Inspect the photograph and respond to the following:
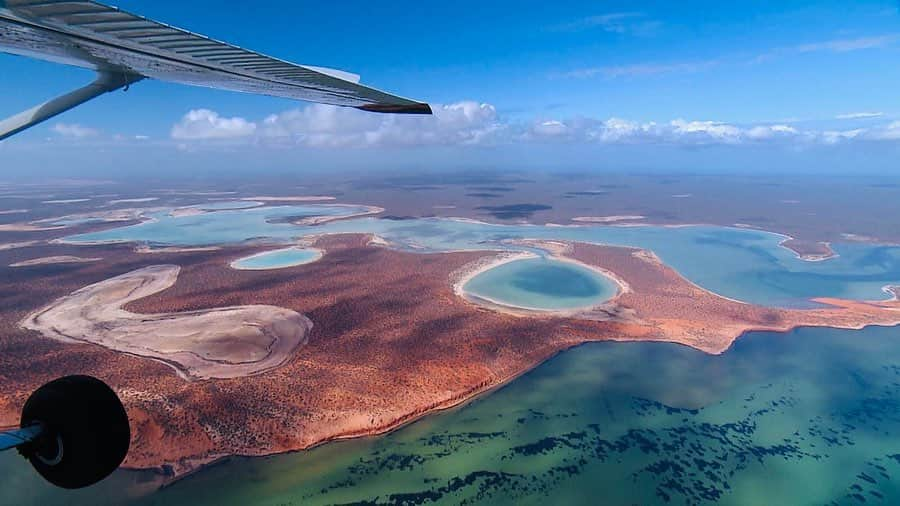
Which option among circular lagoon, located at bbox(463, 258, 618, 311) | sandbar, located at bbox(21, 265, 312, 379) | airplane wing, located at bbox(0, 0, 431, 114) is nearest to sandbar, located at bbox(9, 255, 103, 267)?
sandbar, located at bbox(21, 265, 312, 379)

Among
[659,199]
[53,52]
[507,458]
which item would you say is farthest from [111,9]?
[659,199]

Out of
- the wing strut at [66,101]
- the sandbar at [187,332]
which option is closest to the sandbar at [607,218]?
the sandbar at [187,332]

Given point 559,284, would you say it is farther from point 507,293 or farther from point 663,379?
point 663,379

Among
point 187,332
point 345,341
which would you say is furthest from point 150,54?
point 187,332

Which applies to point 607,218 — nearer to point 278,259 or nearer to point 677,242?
point 677,242

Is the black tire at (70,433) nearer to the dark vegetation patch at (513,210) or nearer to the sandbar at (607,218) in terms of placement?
the dark vegetation patch at (513,210)

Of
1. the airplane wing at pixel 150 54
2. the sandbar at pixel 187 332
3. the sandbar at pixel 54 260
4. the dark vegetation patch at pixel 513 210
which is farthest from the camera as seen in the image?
the dark vegetation patch at pixel 513 210
